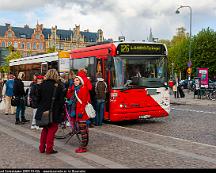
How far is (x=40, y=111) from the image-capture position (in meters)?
8.51

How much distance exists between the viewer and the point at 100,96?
13.5 m

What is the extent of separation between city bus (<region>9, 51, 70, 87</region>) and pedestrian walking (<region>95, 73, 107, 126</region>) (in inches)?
168

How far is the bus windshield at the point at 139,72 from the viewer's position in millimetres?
13367

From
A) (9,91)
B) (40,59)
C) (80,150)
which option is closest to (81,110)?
(80,150)

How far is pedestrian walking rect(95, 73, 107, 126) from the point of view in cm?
1335

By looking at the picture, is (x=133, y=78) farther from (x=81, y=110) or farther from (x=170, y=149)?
(x=81, y=110)

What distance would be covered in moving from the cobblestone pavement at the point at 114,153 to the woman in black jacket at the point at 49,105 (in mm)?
283

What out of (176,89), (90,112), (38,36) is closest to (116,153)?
(90,112)

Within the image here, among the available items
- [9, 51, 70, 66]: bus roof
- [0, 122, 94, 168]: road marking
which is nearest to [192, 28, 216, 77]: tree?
[9, 51, 70, 66]: bus roof

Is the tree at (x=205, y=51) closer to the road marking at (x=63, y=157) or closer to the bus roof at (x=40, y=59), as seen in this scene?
the bus roof at (x=40, y=59)

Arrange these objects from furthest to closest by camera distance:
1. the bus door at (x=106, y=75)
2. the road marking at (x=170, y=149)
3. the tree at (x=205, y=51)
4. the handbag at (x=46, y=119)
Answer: the tree at (x=205, y=51), the bus door at (x=106, y=75), the handbag at (x=46, y=119), the road marking at (x=170, y=149)

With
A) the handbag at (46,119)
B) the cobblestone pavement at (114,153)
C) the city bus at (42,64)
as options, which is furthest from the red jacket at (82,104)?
the city bus at (42,64)

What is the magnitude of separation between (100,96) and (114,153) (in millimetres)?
5194

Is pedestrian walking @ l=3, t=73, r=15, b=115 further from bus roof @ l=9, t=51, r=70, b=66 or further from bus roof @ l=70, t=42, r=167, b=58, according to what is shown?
bus roof @ l=70, t=42, r=167, b=58
